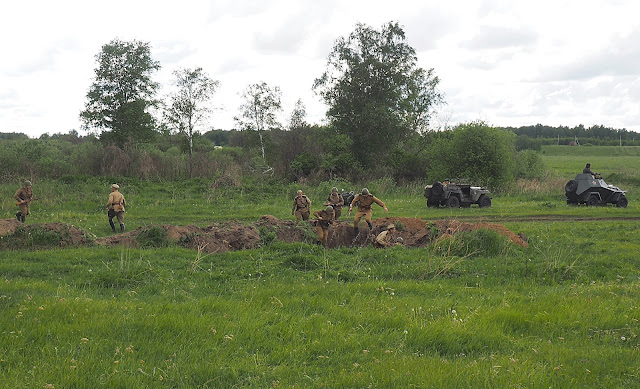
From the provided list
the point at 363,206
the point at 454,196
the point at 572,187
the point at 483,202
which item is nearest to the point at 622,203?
the point at 572,187

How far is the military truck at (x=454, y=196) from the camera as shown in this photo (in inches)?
917

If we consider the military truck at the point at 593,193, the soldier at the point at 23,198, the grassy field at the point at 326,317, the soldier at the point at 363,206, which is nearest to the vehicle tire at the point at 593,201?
the military truck at the point at 593,193

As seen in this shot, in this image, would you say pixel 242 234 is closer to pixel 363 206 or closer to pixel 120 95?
pixel 363 206

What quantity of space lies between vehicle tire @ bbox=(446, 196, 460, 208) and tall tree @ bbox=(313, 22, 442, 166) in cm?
1394

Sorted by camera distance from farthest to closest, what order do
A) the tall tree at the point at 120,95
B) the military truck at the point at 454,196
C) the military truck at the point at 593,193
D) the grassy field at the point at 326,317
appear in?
the tall tree at the point at 120,95 < the military truck at the point at 593,193 < the military truck at the point at 454,196 < the grassy field at the point at 326,317

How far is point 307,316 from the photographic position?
24.3 ft

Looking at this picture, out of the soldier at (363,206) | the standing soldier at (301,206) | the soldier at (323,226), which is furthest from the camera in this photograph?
the standing soldier at (301,206)

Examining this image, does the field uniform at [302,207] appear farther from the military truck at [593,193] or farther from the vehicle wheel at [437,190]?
the military truck at [593,193]

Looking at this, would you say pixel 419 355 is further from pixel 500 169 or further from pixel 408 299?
pixel 500 169

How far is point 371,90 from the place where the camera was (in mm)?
36906

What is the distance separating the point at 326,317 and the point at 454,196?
1741 centimetres

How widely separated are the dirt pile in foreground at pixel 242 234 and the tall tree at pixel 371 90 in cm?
2199

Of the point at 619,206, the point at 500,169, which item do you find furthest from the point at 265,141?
the point at 619,206

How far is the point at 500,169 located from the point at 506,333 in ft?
85.8
